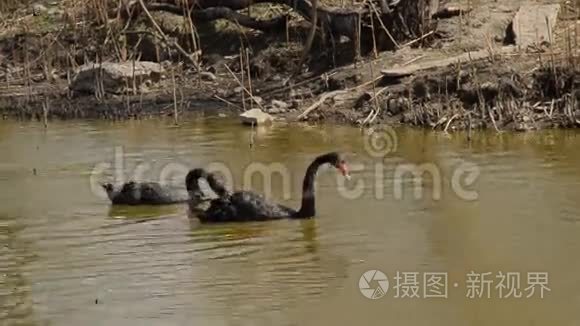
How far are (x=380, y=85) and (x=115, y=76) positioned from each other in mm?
4003

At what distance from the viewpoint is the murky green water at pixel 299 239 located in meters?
8.81

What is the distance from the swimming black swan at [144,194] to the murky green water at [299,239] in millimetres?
132

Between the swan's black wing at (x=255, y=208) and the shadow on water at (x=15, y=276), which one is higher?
the swan's black wing at (x=255, y=208)

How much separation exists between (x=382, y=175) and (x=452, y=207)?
63.3 inches

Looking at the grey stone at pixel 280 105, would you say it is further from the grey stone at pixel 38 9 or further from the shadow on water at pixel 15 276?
the grey stone at pixel 38 9

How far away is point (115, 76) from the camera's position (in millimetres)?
19125

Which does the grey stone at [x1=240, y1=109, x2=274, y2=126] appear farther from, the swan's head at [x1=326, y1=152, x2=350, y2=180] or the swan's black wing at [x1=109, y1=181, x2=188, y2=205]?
the swan's head at [x1=326, y1=152, x2=350, y2=180]

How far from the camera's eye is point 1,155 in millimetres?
15414

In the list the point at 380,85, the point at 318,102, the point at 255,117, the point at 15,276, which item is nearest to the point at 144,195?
the point at 15,276

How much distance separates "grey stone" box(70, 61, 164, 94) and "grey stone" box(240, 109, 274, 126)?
2.73m

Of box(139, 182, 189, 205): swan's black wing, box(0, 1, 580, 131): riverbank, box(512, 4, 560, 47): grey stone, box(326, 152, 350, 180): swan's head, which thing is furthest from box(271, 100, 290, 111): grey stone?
box(326, 152, 350, 180): swan's head

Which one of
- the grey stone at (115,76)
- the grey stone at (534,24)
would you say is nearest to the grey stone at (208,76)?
the grey stone at (115,76)

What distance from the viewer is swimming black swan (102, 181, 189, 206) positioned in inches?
485

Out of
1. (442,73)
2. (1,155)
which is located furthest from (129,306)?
(442,73)
